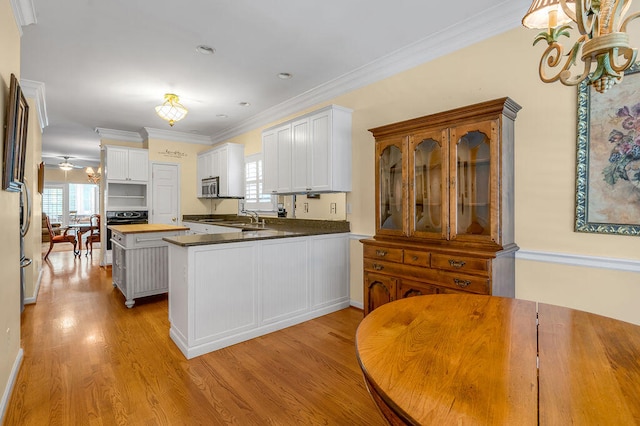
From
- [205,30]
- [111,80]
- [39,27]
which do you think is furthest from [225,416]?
[111,80]

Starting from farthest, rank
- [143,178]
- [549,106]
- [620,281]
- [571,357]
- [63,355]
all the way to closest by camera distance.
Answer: [143,178], [63,355], [549,106], [620,281], [571,357]

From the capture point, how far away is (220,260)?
2717 millimetres

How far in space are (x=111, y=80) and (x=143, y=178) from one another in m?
2.66

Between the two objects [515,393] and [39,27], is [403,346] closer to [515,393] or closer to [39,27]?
[515,393]

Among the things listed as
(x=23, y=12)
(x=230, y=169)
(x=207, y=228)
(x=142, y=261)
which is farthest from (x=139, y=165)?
(x=23, y=12)

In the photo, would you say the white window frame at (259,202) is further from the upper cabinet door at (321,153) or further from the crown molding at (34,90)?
the crown molding at (34,90)

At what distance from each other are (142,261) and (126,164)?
9.66ft

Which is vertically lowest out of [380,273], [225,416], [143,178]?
[225,416]

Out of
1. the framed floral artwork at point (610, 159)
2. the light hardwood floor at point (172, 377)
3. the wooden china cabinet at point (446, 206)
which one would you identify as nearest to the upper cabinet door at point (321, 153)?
the wooden china cabinet at point (446, 206)

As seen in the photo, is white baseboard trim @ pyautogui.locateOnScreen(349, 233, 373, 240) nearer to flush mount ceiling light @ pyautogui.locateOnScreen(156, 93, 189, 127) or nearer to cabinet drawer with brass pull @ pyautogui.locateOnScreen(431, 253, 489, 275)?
cabinet drawer with brass pull @ pyautogui.locateOnScreen(431, 253, 489, 275)

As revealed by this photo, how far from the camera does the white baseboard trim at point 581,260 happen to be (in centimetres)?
201

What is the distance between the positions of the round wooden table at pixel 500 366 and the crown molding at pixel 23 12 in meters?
3.15

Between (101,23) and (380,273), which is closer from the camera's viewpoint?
(101,23)

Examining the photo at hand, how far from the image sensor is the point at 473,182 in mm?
2412
